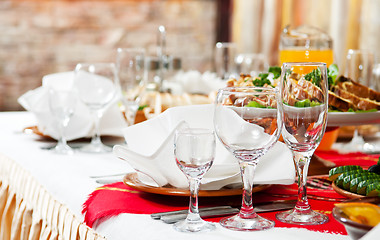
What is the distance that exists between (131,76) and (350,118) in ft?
1.91

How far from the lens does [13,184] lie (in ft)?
4.34

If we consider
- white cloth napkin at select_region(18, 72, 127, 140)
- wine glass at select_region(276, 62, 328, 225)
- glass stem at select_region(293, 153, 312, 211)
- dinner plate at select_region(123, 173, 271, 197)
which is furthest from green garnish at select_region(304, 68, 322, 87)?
white cloth napkin at select_region(18, 72, 127, 140)

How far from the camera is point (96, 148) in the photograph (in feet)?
4.52

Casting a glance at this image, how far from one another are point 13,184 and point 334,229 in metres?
0.85

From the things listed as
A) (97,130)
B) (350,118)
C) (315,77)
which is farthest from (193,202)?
(97,130)

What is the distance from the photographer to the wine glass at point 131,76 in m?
1.43

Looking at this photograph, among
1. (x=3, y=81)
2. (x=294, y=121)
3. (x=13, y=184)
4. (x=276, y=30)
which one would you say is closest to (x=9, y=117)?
(x=13, y=184)

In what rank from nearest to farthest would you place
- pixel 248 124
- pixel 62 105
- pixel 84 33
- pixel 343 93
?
pixel 248 124
pixel 343 93
pixel 62 105
pixel 84 33

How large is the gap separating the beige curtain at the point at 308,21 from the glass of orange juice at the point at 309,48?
1.36m

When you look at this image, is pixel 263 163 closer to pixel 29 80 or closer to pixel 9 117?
pixel 9 117

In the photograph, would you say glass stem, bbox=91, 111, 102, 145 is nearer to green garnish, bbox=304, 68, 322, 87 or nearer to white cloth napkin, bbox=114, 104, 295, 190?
white cloth napkin, bbox=114, 104, 295, 190

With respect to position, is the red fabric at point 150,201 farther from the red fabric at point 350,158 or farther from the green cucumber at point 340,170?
the red fabric at point 350,158

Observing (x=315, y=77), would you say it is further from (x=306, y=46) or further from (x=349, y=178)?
(x=306, y=46)

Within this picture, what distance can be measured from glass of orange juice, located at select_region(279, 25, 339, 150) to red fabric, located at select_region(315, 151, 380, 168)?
0.15 feet
